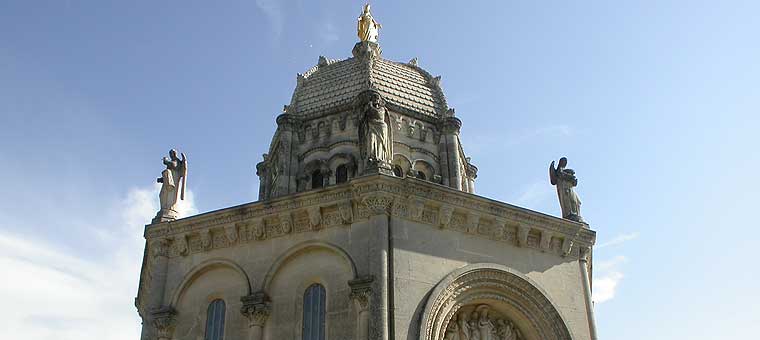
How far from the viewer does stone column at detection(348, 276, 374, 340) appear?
659 inches

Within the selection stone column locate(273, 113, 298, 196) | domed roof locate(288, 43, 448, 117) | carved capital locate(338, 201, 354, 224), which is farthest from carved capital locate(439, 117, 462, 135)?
carved capital locate(338, 201, 354, 224)

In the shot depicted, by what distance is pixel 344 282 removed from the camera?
17.7 meters

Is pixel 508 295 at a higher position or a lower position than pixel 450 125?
lower

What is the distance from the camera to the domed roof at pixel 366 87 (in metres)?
33.4

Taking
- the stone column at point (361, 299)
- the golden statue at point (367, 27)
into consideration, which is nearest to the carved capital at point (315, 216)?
the stone column at point (361, 299)

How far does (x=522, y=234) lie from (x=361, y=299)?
207 inches

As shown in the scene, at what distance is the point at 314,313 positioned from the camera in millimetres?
17875

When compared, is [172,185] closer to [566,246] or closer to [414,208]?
[414,208]

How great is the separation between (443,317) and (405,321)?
4.57ft

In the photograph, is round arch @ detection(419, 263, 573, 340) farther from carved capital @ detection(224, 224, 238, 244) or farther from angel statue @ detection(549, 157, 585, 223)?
carved capital @ detection(224, 224, 238, 244)

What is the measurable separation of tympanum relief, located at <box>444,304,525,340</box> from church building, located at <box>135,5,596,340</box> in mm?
36

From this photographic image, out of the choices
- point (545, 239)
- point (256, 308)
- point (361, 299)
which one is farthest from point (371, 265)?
point (545, 239)

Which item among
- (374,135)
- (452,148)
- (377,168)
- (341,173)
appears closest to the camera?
(377,168)

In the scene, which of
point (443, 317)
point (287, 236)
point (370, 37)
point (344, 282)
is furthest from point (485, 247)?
point (370, 37)
